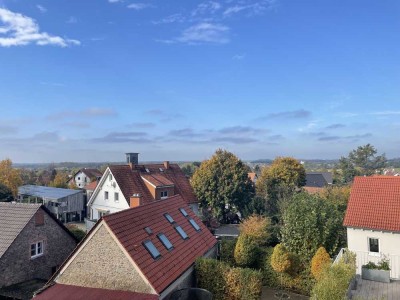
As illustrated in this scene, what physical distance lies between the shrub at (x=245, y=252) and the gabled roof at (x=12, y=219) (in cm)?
1496

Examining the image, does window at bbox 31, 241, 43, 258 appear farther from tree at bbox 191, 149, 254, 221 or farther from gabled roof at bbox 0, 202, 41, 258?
tree at bbox 191, 149, 254, 221

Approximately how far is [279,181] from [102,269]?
126 feet

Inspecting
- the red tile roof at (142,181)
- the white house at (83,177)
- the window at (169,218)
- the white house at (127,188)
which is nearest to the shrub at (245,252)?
the window at (169,218)

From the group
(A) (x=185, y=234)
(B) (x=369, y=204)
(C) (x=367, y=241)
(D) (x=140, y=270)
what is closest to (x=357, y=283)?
(C) (x=367, y=241)

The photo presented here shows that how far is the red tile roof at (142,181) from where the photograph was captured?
40812 mm

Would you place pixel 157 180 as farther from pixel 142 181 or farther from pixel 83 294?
pixel 83 294

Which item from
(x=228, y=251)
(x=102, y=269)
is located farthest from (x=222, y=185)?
(x=102, y=269)

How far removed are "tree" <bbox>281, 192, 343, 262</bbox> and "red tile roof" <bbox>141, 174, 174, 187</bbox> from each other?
20729 millimetres

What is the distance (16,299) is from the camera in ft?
66.3

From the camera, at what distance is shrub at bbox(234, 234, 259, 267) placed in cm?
2441

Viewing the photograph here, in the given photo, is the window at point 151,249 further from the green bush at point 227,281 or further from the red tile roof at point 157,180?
the red tile roof at point 157,180

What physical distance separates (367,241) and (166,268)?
14.8 m

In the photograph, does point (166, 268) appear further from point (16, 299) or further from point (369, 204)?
point (369, 204)

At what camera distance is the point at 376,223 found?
23.0 metres
